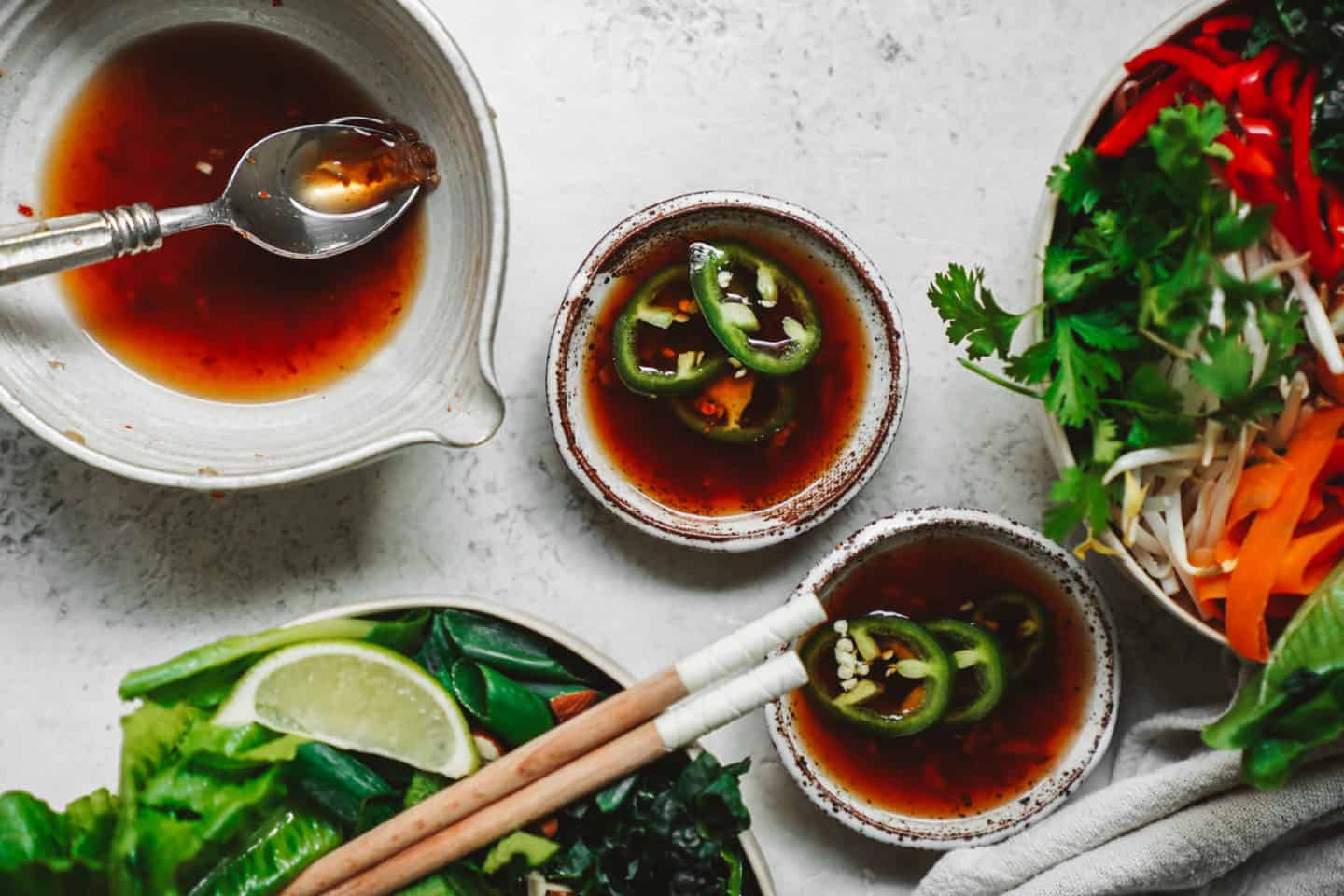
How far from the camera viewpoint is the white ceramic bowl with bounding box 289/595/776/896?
155 cm

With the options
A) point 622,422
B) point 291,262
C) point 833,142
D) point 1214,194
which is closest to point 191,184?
point 291,262

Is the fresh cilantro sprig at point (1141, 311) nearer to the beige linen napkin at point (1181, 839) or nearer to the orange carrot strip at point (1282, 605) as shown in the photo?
the orange carrot strip at point (1282, 605)

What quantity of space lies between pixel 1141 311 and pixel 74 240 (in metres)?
1.33

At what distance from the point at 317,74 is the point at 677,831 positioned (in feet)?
3.84

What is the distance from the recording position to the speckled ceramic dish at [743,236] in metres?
1.61

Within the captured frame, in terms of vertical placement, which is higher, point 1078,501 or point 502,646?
point 1078,501

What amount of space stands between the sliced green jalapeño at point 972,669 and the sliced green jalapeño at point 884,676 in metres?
0.03

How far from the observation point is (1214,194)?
4.37 feet

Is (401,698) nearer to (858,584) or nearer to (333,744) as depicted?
(333,744)

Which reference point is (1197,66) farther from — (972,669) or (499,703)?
(499,703)

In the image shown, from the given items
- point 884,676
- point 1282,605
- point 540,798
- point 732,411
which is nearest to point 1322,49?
point 1282,605

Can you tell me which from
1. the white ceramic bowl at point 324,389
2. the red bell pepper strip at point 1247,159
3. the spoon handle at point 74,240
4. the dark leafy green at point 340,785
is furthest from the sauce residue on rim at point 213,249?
the red bell pepper strip at point 1247,159

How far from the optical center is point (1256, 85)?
143 cm

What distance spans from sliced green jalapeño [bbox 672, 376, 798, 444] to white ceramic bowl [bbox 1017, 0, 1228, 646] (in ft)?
1.25
